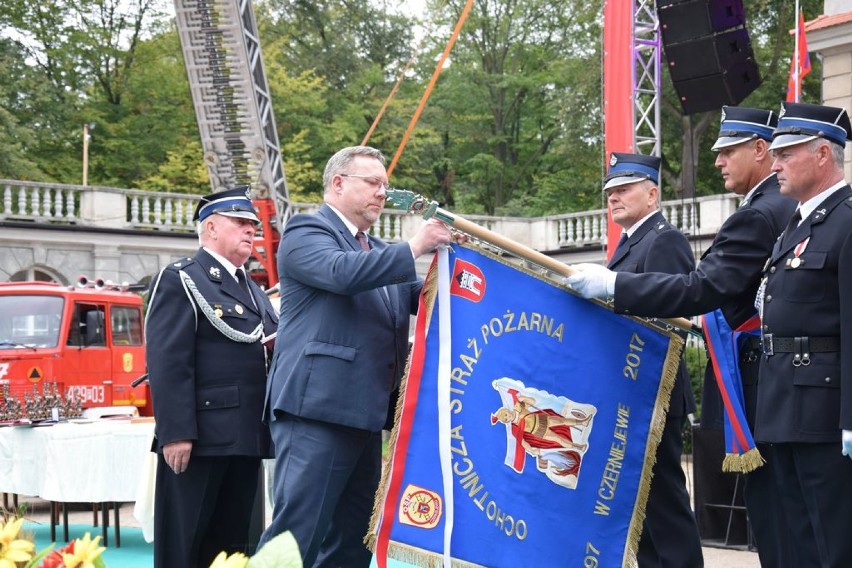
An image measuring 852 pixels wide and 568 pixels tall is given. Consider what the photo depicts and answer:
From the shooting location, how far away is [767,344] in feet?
14.8

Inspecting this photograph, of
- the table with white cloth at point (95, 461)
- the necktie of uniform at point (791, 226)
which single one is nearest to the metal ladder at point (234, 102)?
the table with white cloth at point (95, 461)

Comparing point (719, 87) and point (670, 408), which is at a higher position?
point (719, 87)

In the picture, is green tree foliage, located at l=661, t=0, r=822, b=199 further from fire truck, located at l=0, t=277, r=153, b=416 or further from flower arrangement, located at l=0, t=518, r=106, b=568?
flower arrangement, located at l=0, t=518, r=106, b=568

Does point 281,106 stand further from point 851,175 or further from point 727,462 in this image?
point 727,462

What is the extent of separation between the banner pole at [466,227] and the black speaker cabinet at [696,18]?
32.1ft

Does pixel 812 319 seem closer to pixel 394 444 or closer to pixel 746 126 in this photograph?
pixel 746 126

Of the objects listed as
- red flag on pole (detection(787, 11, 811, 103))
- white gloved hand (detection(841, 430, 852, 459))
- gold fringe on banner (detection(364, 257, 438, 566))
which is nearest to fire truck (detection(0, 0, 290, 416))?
gold fringe on banner (detection(364, 257, 438, 566))

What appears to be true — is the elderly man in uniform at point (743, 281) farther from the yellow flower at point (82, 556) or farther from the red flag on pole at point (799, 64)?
the red flag on pole at point (799, 64)

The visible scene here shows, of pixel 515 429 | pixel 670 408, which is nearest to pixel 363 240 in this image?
pixel 515 429

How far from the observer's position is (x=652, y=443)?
5.26 meters

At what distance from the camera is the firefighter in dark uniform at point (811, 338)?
4270mm

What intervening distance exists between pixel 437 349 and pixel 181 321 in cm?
135

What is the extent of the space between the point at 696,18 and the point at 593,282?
32.7 feet

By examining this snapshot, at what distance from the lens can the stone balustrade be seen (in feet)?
85.8
